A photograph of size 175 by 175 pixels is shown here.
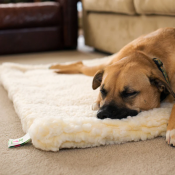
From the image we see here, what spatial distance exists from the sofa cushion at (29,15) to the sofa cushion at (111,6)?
0.50m

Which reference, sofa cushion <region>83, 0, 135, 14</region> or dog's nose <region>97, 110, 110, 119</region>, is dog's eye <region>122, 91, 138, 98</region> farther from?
sofa cushion <region>83, 0, 135, 14</region>

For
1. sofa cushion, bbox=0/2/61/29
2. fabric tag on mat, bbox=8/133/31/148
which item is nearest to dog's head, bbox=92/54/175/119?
fabric tag on mat, bbox=8/133/31/148

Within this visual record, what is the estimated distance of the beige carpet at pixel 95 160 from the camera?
109cm

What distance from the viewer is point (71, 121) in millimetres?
1317

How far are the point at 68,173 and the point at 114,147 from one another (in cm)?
28

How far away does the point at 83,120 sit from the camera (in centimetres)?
133

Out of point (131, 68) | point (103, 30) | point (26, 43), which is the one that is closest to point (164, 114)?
point (131, 68)

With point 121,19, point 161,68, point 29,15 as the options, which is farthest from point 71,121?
point 29,15

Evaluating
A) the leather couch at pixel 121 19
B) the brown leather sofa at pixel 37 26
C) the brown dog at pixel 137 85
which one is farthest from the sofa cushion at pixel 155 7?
the brown leather sofa at pixel 37 26

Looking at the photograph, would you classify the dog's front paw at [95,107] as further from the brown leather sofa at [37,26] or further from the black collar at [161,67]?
the brown leather sofa at [37,26]

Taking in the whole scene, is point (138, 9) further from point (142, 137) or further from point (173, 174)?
point (173, 174)

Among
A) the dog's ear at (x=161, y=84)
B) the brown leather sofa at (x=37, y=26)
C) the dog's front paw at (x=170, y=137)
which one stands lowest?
the brown leather sofa at (x=37, y=26)

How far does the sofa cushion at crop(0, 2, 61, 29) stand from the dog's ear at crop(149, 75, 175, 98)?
2.92 m

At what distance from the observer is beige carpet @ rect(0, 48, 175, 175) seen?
42.9 inches
